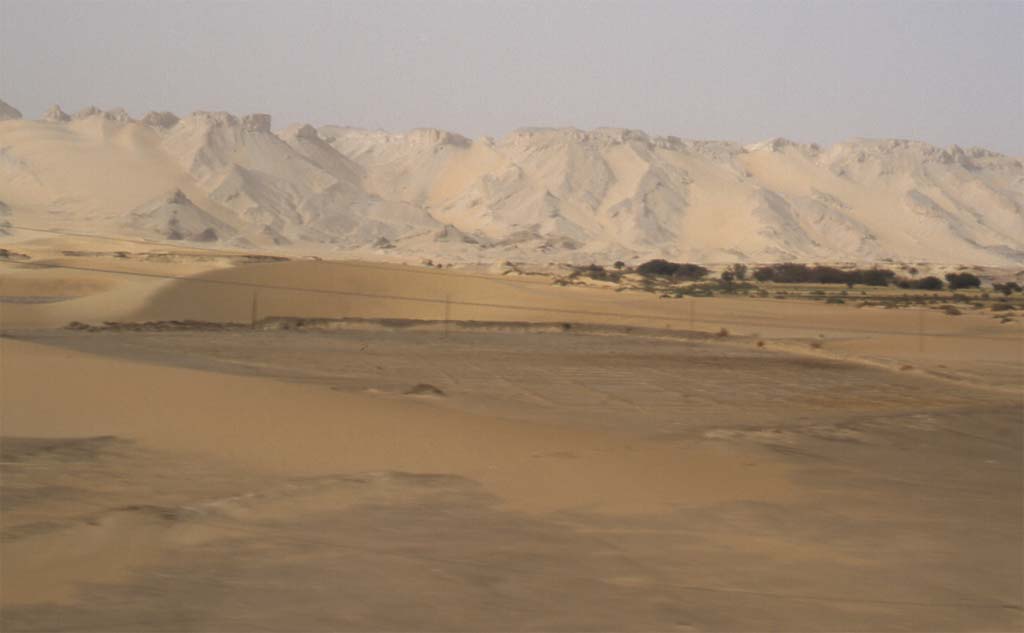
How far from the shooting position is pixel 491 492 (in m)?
10.7

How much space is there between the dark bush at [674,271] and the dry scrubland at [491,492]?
169 feet

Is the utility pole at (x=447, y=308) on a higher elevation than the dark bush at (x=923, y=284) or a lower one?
lower

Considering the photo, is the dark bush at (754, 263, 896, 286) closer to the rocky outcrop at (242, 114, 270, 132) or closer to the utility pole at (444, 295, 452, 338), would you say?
the utility pole at (444, 295, 452, 338)

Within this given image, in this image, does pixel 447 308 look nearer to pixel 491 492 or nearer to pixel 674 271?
pixel 491 492

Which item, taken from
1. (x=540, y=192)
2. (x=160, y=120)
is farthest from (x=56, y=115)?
(x=540, y=192)

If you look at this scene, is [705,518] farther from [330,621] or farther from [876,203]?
[876,203]

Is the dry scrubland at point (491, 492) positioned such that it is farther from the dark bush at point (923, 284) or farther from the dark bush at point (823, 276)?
the dark bush at point (823, 276)

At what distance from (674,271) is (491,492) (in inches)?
2830

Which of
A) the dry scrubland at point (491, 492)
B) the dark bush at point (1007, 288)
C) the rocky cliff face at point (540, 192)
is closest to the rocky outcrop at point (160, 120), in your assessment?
the rocky cliff face at point (540, 192)

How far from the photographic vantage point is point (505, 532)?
9.15m

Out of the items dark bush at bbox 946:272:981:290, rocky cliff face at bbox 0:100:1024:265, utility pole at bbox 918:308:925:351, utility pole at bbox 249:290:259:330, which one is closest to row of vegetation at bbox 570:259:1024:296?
dark bush at bbox 946:272:981:290

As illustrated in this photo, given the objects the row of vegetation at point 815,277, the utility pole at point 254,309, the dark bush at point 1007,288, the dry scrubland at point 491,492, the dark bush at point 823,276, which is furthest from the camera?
the dark bush at point 823,276

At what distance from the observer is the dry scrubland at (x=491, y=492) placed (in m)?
7.34

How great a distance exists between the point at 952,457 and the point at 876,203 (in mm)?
135966
